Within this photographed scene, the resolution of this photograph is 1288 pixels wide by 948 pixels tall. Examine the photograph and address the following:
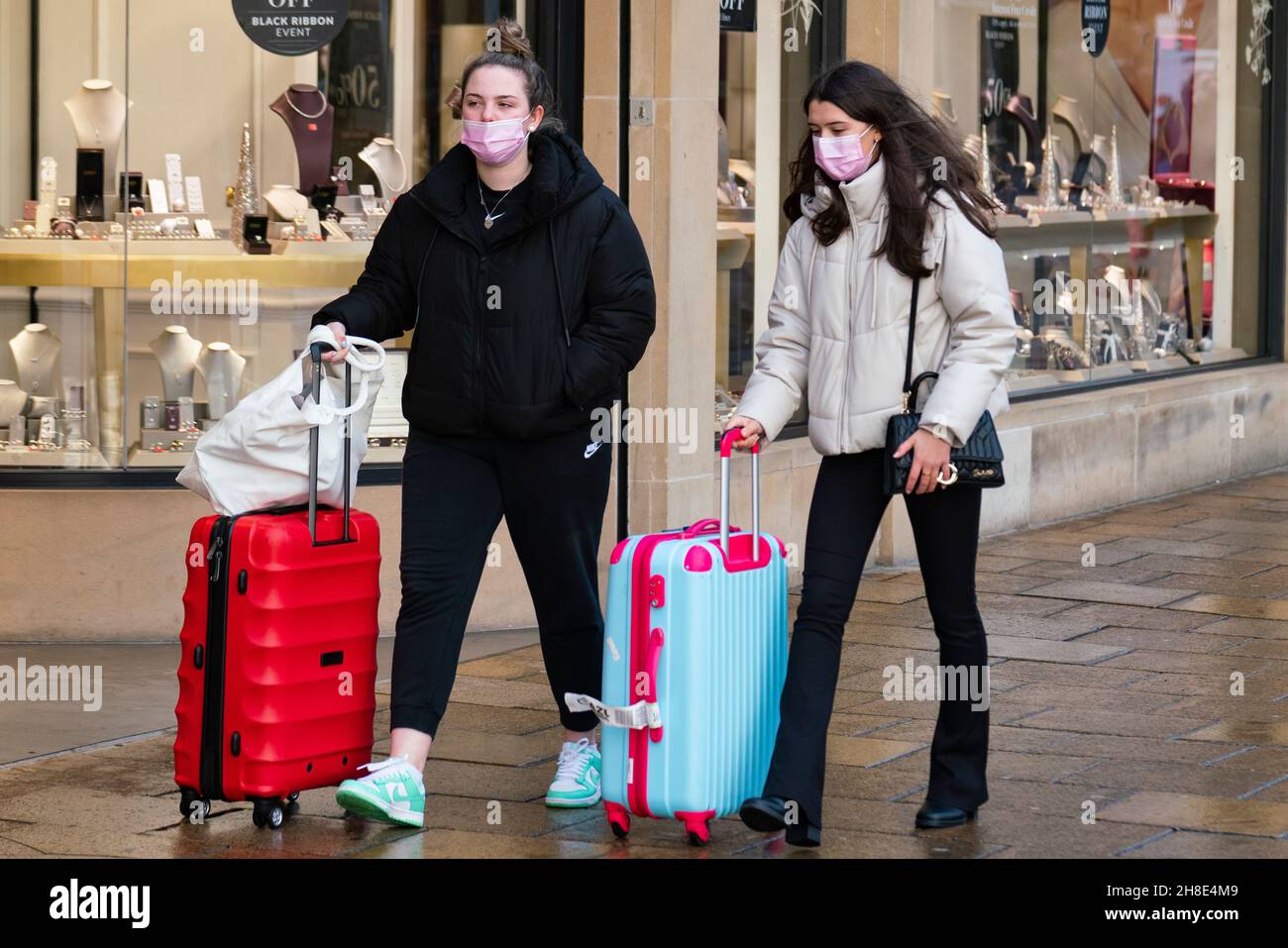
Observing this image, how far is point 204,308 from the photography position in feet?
25.2

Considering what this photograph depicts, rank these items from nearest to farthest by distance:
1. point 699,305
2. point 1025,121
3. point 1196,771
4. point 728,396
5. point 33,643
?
point 1196,771
point 33,643
point 699,305
point 728,396
point 1025,121

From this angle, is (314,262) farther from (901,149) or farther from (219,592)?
(901,149)

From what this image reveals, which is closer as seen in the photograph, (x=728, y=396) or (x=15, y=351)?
(x=15, y=351)

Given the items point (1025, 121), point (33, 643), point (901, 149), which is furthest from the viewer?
point (1025, 121)

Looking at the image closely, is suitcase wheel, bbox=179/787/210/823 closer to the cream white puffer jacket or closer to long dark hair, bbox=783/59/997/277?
the cream white puffer jacket

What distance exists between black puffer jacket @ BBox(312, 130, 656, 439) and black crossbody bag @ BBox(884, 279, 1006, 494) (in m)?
0.71

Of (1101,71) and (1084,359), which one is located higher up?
(1101,71)

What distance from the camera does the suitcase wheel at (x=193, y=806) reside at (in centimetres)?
521

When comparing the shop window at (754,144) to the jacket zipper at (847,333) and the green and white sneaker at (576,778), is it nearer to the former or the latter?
the green and white sneaker at (576,778)

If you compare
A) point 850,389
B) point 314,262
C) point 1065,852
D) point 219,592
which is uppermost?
point 314,262

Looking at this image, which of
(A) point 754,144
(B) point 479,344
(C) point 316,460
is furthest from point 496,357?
(A) point 754,144

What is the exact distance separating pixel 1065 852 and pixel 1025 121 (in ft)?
21.7

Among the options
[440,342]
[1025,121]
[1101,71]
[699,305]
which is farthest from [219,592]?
[1101,71]

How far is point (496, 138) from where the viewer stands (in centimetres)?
513
